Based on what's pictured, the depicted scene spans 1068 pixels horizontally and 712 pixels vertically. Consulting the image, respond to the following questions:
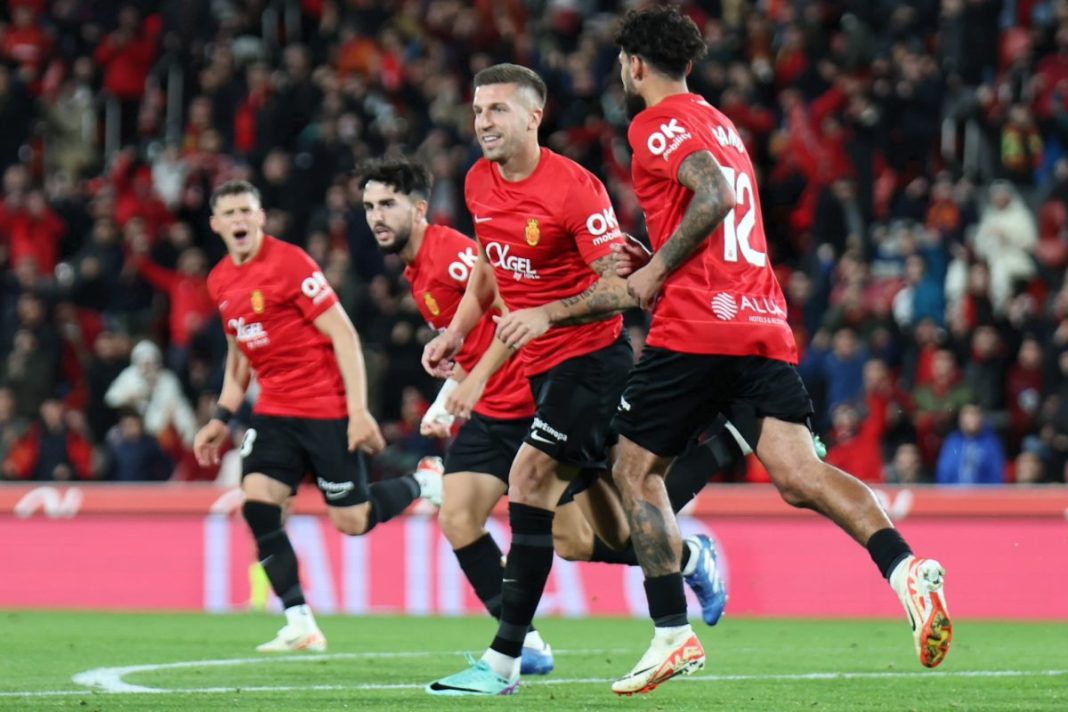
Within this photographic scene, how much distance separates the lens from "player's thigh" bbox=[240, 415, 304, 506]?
395 inches

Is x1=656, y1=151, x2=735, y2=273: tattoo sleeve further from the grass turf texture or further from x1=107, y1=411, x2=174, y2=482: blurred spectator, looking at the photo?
x1=107, y1=411, x2=174, y2=482: blurred spectator

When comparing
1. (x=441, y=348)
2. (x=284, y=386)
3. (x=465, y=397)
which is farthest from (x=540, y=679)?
(x=284, y=386)

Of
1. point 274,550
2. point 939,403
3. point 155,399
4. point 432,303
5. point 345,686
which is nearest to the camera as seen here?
point 345,686

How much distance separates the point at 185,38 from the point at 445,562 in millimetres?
9512

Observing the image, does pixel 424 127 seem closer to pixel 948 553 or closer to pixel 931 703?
pixel 948 553

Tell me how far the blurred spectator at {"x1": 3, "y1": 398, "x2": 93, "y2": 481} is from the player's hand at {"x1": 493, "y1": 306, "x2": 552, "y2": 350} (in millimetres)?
10873

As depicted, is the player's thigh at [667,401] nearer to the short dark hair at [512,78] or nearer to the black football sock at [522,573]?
the black football sock at [522,573]

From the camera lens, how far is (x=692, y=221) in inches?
249

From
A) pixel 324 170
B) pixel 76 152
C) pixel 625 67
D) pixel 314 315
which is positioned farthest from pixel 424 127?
pixel 625 67

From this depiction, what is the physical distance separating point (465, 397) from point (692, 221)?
126 cm

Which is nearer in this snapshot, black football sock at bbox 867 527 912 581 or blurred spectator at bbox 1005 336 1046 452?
black football sock at bbox 867 527 912 581

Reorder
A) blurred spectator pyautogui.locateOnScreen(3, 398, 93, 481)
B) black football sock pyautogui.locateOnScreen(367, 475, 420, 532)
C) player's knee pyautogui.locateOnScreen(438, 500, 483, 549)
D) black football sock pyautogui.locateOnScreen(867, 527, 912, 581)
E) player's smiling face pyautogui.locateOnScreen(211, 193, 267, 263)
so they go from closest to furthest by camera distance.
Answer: black football sock pyautogui.locateOnScreen(867, 527, 912, 581) < player's knee pyautogui.locateOnScreen(438, 500, 483, 549) < player's smiling face pyautogui.locateOnScreen(211, 193, 267, 263) < black football sock pyautogui.locateOnScreen(367, 475, 420, 532) < blurred spectator pyautogui.locateOnScreen(3, 398, 93, 481)

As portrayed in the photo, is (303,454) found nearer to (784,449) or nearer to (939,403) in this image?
(784,449)

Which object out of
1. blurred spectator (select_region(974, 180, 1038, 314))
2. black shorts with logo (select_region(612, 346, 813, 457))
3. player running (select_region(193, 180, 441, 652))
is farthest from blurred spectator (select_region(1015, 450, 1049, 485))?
black shorts with logo (select_region(612, 346, 813, 457))
